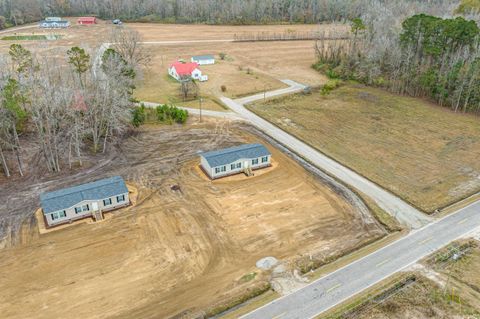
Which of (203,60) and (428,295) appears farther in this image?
(203,60)

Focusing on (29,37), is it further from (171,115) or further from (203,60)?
(171,115)

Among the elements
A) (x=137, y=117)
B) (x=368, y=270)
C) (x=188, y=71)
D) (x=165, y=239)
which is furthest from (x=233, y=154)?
(x=188, y=71)

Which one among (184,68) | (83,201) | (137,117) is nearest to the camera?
(83,201)

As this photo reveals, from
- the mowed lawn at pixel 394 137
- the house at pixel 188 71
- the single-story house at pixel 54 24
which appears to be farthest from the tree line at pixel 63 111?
the single-story house at pixel 54 24

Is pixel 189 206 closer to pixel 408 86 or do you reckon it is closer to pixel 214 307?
pixel 214 307

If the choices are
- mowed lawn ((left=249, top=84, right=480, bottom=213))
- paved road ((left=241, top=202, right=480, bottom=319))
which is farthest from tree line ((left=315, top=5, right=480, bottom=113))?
paved road ((left=241, top=202, right=480, bottom=319))

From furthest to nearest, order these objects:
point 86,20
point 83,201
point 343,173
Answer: point 86,20 < point 343,173 < point 83,201
